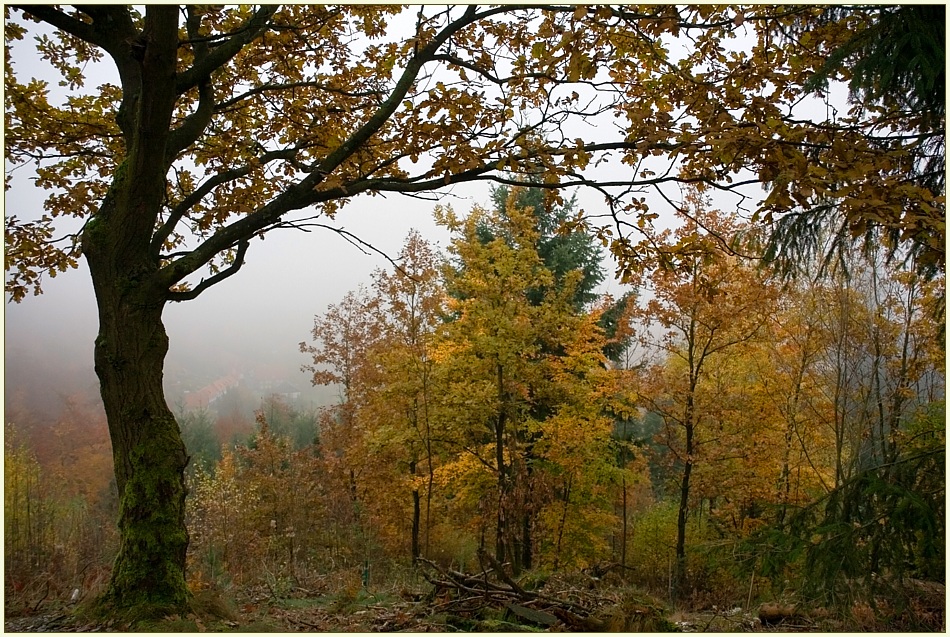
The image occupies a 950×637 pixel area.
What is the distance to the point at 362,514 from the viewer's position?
15836mm

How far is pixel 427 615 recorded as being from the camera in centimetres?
574

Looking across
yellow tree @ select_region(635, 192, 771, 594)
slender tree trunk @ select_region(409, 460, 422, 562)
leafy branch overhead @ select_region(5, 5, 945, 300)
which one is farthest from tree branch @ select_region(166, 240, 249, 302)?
slender tree trunk @ select_region(409, 460, 422, 562)

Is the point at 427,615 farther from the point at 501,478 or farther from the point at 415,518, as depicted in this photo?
the point at 415,518

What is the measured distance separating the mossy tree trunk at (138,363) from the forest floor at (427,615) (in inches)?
13.9

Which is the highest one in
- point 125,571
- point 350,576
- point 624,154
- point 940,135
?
point 624,154

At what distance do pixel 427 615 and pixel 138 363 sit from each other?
10.9 ft

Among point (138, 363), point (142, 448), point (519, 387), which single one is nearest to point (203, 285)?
point (138, 363)

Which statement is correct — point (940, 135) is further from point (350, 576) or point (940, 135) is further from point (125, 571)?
point (350, 576)

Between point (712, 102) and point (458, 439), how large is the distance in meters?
11.2

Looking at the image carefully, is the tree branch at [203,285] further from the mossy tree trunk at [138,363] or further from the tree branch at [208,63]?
the tree branch at [208,63]

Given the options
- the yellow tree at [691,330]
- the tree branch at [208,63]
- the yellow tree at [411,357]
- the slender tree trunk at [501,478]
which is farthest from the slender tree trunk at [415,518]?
the tree branch at [208,63]

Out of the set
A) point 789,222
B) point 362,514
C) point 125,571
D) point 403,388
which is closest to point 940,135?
point 789,222

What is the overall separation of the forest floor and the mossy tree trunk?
35cm

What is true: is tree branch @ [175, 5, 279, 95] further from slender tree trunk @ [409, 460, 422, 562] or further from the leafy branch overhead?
slender tree trunk @ [409, 460, 422, 562]
